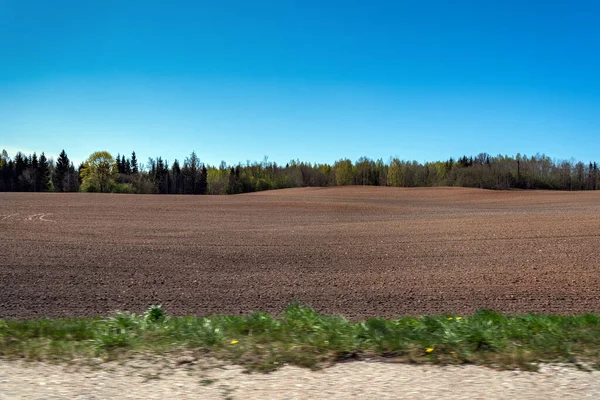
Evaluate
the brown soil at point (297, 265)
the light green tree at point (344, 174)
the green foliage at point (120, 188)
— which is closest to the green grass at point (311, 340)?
the brown soil at point (297, 265)

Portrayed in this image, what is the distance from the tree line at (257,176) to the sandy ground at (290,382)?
221ft

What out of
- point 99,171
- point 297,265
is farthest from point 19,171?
point 297,265

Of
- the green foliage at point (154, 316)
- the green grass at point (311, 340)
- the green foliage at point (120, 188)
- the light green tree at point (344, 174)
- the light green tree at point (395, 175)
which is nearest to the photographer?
the green grass at point (311, 340)

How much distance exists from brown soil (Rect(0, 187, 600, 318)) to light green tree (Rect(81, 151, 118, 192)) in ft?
136

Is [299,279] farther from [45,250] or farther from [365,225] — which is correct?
[365,225]

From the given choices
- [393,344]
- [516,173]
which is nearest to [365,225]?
[393,344]

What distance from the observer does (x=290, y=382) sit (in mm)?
4359

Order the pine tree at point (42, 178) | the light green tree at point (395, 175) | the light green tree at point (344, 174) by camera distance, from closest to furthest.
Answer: the pine tree at point (42, 178) → the light green tree at point (395, 175) → the light green tree at point (344, 174)

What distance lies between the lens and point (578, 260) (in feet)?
51.5

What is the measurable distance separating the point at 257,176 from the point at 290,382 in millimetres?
95663

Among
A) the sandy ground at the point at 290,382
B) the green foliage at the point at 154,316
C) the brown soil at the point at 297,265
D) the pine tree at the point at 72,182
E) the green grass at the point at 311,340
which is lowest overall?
the brown soil at the point at 297,265

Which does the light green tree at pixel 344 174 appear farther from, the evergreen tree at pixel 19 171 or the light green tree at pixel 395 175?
the evergreen tree at pixel 19 171

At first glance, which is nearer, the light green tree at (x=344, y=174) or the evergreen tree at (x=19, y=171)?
the evergreen tree at (x=19, y=171)

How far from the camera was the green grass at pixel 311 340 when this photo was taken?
191 inches
